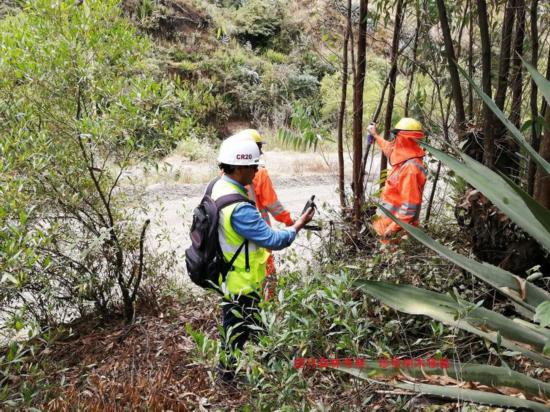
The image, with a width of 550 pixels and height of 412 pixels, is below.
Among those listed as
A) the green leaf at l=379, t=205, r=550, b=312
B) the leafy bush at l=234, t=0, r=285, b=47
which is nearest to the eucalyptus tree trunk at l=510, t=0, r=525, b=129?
the green leaf at l=379, t=205, r=550, b=312

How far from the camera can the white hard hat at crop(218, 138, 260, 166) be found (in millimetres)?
3531

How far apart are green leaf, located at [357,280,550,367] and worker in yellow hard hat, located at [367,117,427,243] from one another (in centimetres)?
223

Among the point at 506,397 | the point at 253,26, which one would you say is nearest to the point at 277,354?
the point at 506,397

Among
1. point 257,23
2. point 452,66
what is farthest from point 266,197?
point 257,23

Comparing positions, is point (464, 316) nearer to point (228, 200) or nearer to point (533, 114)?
point (533, 114)

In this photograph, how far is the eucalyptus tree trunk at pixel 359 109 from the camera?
4.33 m

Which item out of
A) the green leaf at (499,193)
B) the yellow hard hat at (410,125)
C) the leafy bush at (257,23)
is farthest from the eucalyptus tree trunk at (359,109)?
the leafy bush at (257,23)

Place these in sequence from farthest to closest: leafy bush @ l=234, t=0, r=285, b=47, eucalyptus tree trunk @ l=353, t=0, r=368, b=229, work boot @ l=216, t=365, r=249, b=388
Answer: leafy bush @ l=234, t=0, r=285, b=47
eucalyptus tree trunk @ l=353, t=0, r=368, b=229
work boot @ l=216, t=365, r=249, b=388

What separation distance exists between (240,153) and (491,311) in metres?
1.92

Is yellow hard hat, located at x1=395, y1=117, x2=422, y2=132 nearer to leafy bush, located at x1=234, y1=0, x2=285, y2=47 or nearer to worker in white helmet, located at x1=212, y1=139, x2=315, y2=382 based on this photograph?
worker in white helmet, located at x1=212, y1=139, x2=315, y2=382

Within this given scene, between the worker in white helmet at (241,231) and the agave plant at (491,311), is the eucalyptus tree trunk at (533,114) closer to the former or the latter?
the agave plant at (491,311)

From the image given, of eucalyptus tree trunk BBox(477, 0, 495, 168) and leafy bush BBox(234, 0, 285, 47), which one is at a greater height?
leafy bush BBox(234, 0, 285, 47)

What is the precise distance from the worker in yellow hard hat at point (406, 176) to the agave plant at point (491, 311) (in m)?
2.10

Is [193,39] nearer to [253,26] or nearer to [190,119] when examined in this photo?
[253,26]
